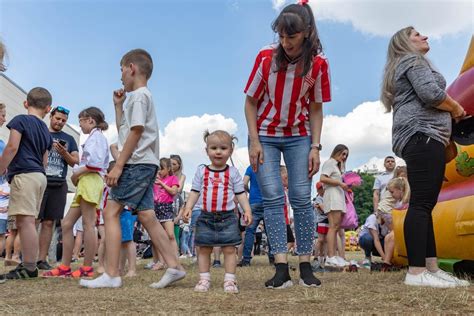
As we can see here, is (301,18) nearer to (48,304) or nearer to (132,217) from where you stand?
(48,304)

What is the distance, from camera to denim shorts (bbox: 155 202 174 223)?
21.6ft

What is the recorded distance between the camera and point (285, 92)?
3.50 metres

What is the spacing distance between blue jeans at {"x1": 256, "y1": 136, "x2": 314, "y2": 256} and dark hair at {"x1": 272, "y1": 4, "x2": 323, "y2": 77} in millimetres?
525

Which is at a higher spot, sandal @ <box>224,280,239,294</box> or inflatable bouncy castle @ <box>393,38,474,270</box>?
inflatable bouncy castle @ <box>393,38,474,270</box>

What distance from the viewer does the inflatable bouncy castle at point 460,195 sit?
146 inches

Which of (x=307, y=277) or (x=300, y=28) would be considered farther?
(x=307, y=277)

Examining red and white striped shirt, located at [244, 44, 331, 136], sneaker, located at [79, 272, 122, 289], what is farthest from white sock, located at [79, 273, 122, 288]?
red and white striped shirt, located at [244, 44, 331, 136]

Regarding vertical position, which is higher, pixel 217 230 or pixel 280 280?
pixel 217 230

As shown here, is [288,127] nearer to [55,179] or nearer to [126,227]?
[126,227]

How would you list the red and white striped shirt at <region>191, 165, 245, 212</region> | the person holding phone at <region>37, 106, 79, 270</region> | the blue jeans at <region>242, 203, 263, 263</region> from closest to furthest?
the red and white striped shirt at <region>191, 165, 245, 212</region>, the person holding phone at <region>37, 106, 79, 270</region>, the blue jeans at <region>242, 203, 263, 263</region>

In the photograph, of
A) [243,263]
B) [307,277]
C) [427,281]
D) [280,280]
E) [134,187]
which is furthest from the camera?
[243,263]

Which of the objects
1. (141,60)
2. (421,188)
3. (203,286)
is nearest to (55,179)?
(141,60)

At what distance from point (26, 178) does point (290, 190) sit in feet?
8.12

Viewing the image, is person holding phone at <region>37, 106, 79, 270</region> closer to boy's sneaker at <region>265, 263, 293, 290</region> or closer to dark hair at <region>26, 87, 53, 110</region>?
dark hair at <region>26, 87, 53, 110</region>
